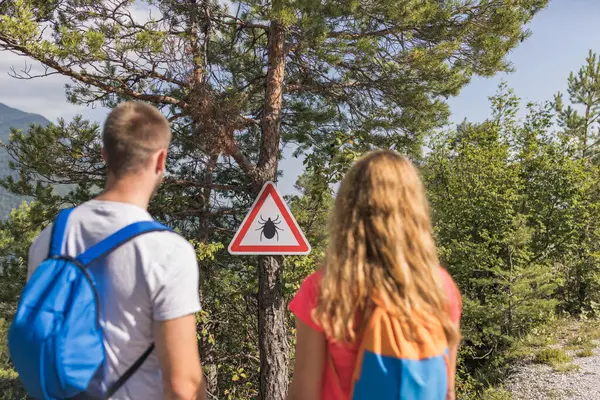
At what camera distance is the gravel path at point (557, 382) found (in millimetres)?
5961

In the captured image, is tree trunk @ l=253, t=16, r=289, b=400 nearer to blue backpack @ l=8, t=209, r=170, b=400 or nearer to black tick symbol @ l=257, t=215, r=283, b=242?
black tick symbol @ l=257, t=215, r=283, b=242

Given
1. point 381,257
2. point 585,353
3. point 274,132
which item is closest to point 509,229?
point 585,353

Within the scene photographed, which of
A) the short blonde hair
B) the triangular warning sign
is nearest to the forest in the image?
the triangular warning sign

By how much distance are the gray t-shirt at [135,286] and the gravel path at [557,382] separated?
20.0ft

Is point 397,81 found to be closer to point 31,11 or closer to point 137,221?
point 31,11

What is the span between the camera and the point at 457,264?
350 inches

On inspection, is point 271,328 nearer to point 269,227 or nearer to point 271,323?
point 271,323

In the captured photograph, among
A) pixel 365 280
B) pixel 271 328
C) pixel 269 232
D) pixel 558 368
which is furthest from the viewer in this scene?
pixel 558 368

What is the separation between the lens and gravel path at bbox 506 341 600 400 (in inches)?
235

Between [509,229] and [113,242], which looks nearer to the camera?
[113,242]

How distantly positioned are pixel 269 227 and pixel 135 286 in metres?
2.57

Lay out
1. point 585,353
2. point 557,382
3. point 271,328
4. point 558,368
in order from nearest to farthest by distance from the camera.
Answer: point 271,328
point 557,382
point 558,368
point 585,353

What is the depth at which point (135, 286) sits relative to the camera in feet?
4.29

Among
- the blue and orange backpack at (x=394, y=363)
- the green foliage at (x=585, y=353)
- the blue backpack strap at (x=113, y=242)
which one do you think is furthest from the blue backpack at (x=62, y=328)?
the green foliage at (x=585, y=353)
